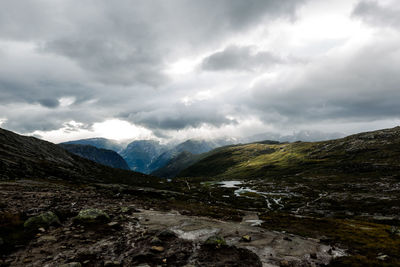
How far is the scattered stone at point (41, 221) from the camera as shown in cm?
1743

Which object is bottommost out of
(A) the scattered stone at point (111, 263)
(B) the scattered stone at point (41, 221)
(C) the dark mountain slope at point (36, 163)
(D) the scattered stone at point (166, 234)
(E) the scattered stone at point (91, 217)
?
(D) the scattered stone at point (166, 234)

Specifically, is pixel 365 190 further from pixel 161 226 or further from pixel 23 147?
pixel 23 147

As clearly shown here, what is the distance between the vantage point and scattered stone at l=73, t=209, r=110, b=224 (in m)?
20.6

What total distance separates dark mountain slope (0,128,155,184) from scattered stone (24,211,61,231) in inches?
2370

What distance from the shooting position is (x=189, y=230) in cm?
2264

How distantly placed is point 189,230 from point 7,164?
3975 inches

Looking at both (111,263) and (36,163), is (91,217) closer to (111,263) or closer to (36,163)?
(111,263)

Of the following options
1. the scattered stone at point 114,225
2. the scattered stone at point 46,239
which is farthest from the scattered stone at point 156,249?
the scattered stone at point 46,239

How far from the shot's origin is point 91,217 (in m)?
21.3

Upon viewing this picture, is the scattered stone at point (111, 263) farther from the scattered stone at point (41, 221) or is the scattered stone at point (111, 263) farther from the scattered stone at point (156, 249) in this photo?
the scattered stone at point (41, 221)

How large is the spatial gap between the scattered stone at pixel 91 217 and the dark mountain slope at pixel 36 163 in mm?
60367

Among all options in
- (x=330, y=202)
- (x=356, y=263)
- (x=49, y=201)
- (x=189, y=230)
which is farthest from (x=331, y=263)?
(x=330, y=202)

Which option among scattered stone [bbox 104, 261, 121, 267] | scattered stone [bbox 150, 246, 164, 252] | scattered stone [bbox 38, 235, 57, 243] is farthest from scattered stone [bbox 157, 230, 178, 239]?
scattered stone [bbox 38, 235, 57, 243]

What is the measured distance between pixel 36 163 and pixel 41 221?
112587mm
